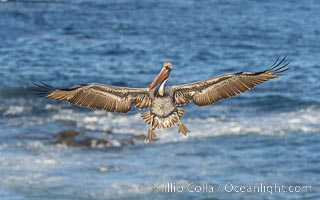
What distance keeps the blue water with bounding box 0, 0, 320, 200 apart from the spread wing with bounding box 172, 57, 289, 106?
28.6 meters

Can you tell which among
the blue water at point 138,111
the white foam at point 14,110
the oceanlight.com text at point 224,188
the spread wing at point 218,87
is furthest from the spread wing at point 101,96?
the white foam at point 14,110

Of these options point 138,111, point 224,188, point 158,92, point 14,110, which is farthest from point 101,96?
point 14,110

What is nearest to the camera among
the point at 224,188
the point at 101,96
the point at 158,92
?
the point at 158,92

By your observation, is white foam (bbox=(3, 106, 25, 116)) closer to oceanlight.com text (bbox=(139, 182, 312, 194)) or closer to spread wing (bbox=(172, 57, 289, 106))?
oceanlight.com text (bbox=(139, 182, 312, 194))

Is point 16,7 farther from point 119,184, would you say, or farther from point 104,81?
point 119,184

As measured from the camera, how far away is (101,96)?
11773 millimetres

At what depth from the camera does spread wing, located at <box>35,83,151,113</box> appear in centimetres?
1145

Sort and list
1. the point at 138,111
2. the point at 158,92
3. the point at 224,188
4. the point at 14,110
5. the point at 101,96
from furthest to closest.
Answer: the point at 14,110 → the point at 138,111 → the point at 224,188 → the point at 101,96 → the point at 158,92

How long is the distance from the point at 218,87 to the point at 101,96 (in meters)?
1.60

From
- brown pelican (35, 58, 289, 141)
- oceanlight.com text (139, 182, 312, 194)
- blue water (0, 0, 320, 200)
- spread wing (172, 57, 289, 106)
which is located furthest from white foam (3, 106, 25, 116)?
spread wing (172, 57, 289, 106)

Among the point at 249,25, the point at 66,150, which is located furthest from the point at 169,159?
the point at 249,25

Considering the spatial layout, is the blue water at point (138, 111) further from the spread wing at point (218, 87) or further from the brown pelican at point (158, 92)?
the spread wing at point (218, 87)

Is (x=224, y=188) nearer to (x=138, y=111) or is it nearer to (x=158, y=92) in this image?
(x=138, y=111)

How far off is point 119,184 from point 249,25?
43.1 m
